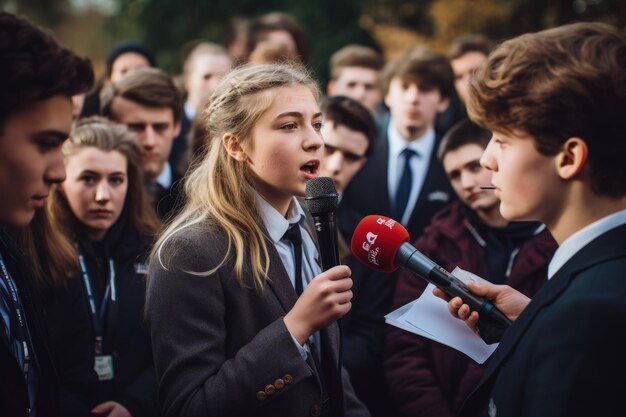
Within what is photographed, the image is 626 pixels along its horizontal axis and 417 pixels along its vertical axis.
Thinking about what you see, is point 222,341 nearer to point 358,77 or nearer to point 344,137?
point 344,137

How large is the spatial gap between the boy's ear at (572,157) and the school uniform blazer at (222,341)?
115cm

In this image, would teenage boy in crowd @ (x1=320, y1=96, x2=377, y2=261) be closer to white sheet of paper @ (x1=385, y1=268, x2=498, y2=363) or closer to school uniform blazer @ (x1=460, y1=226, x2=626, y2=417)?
white sheet of paper @ (x1=385, y1=268, x2=498, y2=363)

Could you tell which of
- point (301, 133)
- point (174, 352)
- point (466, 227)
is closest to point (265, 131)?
point (301, 133)

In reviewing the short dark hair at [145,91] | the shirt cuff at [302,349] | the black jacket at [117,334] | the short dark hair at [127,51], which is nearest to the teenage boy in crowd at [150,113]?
the short dark hair at [145,91]

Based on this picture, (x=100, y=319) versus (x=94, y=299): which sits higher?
(x=94, y=299)

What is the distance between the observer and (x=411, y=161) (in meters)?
5.55

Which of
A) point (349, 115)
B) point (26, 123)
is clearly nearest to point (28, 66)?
point (26, 123)

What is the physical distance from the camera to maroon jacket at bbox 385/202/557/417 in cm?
380

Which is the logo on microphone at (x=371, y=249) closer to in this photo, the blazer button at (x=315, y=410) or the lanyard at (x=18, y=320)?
the blazer button at (x=315, y=410)

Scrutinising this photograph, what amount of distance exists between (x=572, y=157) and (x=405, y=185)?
11.1ft

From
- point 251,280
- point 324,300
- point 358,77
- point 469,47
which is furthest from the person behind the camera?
point 358,77

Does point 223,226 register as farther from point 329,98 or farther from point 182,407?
point 329,98

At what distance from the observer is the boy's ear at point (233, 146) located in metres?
3.01

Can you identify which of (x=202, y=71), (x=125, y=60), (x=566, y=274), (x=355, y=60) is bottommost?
(x=566, y=274)
